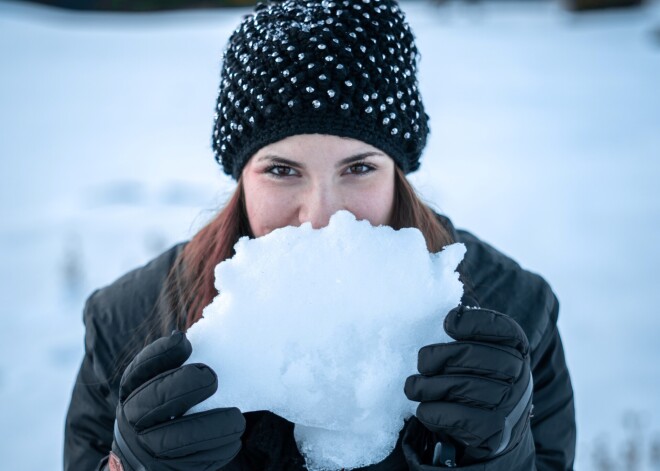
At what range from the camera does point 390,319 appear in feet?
4.70

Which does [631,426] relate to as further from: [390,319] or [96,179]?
[96,179]

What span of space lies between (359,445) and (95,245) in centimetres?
483

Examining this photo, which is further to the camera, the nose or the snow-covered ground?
the snow-covered ground

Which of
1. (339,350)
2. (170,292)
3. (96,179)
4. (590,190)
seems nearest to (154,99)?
(96,179)

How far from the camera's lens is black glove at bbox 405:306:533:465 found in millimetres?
1270

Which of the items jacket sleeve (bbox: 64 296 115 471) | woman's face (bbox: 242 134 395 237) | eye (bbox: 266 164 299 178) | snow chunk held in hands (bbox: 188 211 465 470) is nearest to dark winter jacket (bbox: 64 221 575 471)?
jacket sleeve (bbox: 64 296 115 471)

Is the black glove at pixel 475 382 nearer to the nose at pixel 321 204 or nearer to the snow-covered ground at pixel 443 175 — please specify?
the nose at pixel 321 204

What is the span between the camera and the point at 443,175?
6984mm

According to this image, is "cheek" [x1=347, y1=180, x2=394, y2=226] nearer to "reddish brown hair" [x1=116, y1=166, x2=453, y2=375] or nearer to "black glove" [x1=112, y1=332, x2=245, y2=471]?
"reddish brown hair" [x1=116, y1=166, x2=453, y2=375]

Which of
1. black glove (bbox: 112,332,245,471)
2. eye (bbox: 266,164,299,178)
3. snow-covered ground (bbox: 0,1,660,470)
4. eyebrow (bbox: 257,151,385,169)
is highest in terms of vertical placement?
eyebrow (bbox: 257,151,385,169)

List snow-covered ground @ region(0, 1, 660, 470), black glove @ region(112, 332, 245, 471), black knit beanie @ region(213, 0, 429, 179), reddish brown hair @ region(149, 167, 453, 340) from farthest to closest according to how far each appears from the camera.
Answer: snow-covered ground @ region(0, 1, 660, 470)
reddish brown hair @ region(149, 167, 453, 340)
black knit beanie @ region(213, 0, 429, 179)
black glove @ region(112, 332, 245, 471)

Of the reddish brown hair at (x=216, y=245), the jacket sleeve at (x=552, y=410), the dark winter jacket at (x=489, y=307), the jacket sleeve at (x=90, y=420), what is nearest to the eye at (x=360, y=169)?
the reddish brown hair at (x=216, y=245)

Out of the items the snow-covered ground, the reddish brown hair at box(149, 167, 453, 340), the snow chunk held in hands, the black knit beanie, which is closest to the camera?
the snow chunk held in hands

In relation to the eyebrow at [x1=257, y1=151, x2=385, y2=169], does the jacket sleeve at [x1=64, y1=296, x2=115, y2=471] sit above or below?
below
